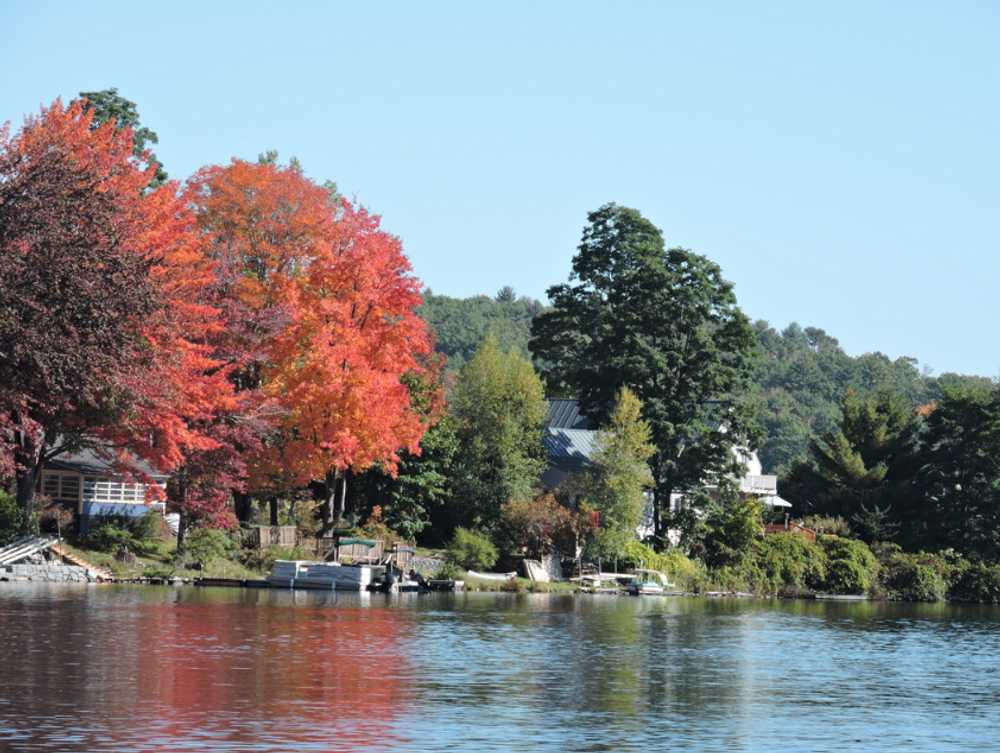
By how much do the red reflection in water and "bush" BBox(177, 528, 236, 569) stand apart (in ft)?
→ 47.6

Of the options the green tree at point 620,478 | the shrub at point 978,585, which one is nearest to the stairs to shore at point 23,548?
the green tree at point 620,478

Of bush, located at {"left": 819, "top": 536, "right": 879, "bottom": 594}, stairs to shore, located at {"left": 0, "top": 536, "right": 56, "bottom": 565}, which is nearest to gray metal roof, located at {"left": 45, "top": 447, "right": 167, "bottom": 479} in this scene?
stairs to shore, located at {"left": 0, "top": 536, "right": 56, "bottom": 565}

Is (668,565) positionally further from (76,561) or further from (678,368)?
(76,561)

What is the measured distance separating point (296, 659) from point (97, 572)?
2787cm

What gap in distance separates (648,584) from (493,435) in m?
10.8

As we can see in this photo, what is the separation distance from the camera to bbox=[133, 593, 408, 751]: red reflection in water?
87.9 feet

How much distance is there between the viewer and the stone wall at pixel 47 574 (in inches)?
2381

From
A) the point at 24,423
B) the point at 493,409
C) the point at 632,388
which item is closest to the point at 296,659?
the point at 24,423

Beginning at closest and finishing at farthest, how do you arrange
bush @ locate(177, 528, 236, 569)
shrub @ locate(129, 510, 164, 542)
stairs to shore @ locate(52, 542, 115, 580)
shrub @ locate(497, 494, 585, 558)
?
1. stairs to shore @ locate(52, 542, 115, 580)
2. bush @ locate(177, 528, 236, 569)
3. shrub @ locate(129, 510, 164, 542)
4. shrub @ locate(497, 494, 585, 558)

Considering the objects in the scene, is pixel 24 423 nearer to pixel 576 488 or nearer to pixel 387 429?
pixel 387 429

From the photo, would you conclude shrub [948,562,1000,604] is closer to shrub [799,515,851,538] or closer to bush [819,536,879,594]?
bush [819,536,879,594]

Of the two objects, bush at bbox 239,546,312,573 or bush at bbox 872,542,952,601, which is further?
bush at bbox 872,542,952,601

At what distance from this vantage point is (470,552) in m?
74.4

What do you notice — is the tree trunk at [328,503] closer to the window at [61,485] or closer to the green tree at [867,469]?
the window at [61,485]
